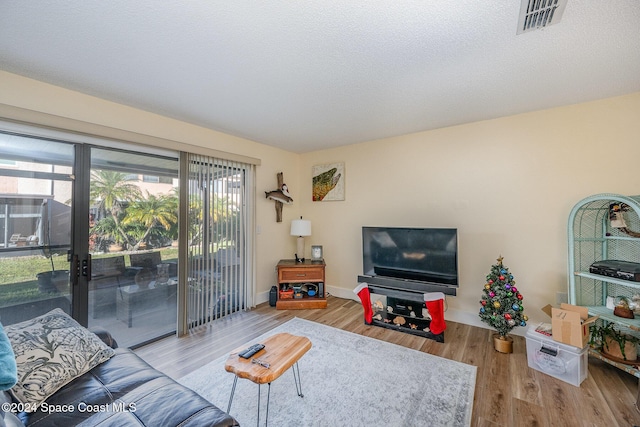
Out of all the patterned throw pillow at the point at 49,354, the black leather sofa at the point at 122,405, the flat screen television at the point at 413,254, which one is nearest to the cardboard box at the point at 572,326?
the flat screen television at the point at 413,254

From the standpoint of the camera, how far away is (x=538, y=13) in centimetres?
140

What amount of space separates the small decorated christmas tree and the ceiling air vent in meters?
2.08

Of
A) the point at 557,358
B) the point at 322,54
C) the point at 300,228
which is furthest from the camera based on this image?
the point at 300,228

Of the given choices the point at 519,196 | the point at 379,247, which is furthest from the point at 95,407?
the point at 519,196

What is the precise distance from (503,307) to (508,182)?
139cm

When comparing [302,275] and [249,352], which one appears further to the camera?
[302,275]

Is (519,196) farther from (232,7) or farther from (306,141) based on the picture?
(232,7)

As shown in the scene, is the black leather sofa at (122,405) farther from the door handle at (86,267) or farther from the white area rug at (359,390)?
the door handle at (86,267)

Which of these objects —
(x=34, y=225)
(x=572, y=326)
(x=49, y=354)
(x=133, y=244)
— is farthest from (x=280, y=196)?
(x=572, y=326)

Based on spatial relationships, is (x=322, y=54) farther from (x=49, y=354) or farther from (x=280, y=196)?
(x=280, y=196)

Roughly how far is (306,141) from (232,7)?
2493 mm

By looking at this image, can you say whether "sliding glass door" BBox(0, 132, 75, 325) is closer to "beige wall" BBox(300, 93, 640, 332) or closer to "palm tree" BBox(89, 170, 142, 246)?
"palm tree" BBox(89, 170, 142, 246)

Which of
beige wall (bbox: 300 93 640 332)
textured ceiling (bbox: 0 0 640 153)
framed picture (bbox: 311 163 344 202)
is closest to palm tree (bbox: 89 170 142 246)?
textured ceiling (bbox: 0 0 640 153)

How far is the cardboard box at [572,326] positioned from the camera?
2.00m
